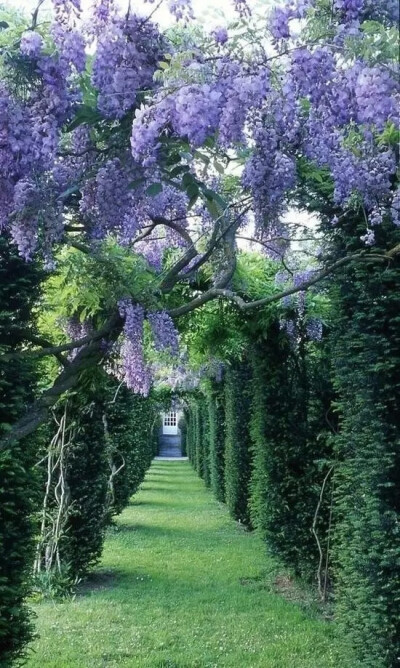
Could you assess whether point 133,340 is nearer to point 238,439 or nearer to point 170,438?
point 238,439

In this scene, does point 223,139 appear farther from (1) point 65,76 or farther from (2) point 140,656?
(2) point 140,656

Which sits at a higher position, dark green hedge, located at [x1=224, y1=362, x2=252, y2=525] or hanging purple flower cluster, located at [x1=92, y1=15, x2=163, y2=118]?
hanging purple flower cluster, located at [x1=92, y1=15, x2=163, y2=118]

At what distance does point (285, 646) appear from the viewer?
5652mm

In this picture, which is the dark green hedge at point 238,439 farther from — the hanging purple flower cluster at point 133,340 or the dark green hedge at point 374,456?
the dark green hedge at point 374,456

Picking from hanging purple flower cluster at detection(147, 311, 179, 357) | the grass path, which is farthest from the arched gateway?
hanging purple flower cluster at detection(147, 311, 179, 357)

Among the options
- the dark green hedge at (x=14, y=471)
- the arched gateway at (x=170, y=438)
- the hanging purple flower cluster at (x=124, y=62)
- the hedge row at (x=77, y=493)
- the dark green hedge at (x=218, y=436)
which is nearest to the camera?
the hanging purple flower cluster at (x=124, y=62)

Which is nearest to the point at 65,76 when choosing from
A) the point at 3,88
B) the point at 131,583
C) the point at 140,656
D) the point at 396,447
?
the point at 3,88

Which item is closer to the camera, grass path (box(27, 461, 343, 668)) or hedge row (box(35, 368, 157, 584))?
grass path (box(27, 461, 343, 668))

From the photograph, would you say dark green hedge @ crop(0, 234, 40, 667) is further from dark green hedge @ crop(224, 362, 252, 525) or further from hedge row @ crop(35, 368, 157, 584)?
dark green hedge @ crop(224, 362, 252, 525)

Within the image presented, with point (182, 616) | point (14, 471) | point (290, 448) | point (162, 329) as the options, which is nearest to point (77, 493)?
point (182, 616)

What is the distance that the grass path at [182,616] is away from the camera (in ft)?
17.6

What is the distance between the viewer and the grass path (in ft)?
17.6

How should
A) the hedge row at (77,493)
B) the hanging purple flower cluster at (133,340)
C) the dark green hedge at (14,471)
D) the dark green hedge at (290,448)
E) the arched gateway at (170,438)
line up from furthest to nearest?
the arched gateway at (170,438)
the hedge row at (77,493)
the dark green hedge at (290,448)
the dark green hedge at (14,471)
the hanging purple flower cluster at (133,340)

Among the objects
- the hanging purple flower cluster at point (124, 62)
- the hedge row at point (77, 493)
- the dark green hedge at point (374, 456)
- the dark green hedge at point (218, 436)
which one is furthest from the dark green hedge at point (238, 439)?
the hanging purple flower cluster at point (124, 62)
